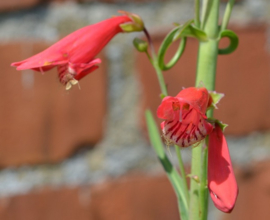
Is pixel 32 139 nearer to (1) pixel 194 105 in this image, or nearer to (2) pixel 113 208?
(2) pixel 113 208

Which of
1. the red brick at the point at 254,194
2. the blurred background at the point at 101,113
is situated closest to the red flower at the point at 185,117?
the blurred background at the point at 101,113

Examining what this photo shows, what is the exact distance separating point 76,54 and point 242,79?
415 mm

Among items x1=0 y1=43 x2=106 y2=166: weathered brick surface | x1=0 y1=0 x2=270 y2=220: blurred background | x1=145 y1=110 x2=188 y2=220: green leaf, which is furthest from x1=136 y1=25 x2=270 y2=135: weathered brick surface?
x1=145 y1=110 x2=188 y2=220: green leaf

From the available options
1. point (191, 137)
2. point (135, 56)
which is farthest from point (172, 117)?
point (135, 56)

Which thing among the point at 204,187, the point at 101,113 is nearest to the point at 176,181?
the point at 204,187

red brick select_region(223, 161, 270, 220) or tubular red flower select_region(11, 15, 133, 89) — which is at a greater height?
tubular red flower select_region(11, 15, 133, 89)

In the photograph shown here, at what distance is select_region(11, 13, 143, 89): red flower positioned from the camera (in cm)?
29

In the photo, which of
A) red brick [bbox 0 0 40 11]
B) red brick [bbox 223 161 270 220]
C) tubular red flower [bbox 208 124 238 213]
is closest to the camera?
tubular red flower [bbox 208 124 238 213]

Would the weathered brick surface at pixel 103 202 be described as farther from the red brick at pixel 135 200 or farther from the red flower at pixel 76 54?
the red flower at pixel 76 54

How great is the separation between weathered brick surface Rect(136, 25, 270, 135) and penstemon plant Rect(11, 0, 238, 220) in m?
0.32

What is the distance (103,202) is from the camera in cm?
65

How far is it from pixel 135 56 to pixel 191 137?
37 cm

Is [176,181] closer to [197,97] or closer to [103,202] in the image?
[197,97]

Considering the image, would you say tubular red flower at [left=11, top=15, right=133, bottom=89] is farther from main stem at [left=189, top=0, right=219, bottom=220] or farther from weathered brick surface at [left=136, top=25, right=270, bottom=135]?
weathered brick surface at [left=136, top=25, right=270, bottom=135]
